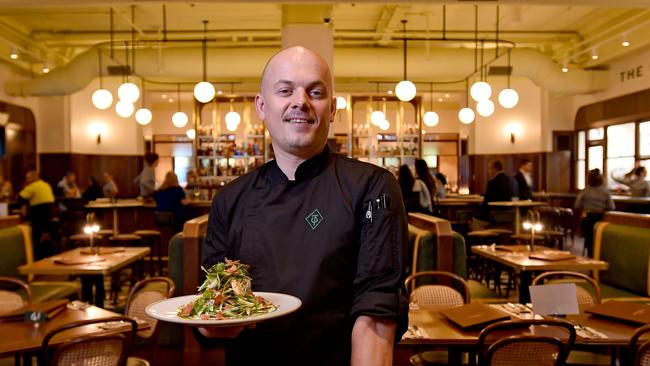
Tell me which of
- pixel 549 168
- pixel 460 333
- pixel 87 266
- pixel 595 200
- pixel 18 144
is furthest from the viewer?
pixel 549 168

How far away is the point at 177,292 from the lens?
198 inches

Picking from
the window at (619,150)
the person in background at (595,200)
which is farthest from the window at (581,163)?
the person in background at (595,200)

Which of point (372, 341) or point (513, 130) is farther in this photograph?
point (513, 130)

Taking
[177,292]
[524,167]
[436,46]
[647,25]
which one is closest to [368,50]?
[436,46]

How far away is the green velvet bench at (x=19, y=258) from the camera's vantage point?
610 centimetres

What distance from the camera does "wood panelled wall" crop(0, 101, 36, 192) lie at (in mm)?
11938

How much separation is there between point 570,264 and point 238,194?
4.59 metres

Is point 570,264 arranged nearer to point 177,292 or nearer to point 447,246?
point 447,246

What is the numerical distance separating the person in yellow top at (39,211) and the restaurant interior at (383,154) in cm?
3

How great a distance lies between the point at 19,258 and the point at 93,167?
334 inches

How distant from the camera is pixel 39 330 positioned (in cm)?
334

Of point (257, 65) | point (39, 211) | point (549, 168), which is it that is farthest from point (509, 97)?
point (39, 211)

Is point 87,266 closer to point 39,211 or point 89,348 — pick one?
point 89,348

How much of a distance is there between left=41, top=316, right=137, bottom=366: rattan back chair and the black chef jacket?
1810mm
